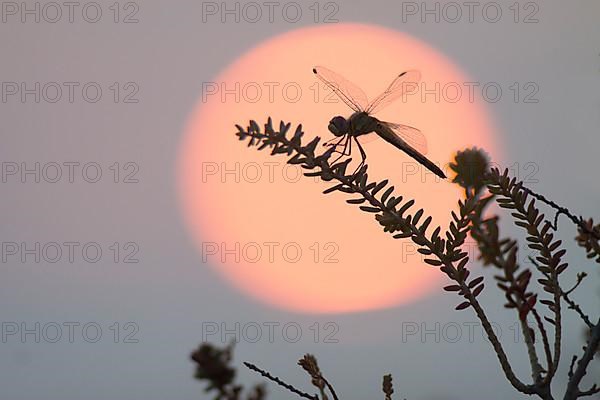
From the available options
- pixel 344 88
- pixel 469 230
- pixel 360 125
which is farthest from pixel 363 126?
pixel 469 230

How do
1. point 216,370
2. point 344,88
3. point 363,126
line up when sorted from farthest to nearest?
1. point 344,88
2. point 363,126
3. point 216,370

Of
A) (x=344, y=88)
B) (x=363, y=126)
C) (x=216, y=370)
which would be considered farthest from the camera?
(x=344, y=88)

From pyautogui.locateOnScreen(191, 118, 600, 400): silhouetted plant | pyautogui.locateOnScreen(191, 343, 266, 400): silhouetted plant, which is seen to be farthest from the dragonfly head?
pyautogui.locateOnScreen(191, 343, 266, 400): silhouetted plant

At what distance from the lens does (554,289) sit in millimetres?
639

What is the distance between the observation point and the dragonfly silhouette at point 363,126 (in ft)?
3.34

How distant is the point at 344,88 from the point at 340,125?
4.9 inches

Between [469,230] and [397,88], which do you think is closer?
[469,230]

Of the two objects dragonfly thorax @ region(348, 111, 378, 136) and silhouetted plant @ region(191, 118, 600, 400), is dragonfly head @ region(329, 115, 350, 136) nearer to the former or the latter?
dragonfly thorax @ region(348, 111, 378, 136)

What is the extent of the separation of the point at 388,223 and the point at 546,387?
20 centimetres

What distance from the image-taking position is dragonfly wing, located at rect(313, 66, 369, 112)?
3.69ft

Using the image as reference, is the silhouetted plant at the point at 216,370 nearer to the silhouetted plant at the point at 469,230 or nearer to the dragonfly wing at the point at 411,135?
the silhouetted plant at the point at 469,230

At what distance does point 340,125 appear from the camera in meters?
1.05

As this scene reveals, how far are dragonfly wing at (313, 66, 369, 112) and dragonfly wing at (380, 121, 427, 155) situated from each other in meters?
0.06

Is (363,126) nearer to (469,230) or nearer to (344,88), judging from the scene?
(344,88)
